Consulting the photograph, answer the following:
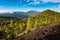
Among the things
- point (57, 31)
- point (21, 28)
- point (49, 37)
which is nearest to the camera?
point (49, 37)

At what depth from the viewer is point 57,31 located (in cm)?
8106

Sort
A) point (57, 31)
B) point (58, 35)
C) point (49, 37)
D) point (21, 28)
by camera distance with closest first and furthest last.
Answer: point (49, 37) → point (58, 35) → point (57, 31) → point (21, 28)

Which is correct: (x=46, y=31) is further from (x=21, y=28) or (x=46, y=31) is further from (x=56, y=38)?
(x=21, y=28)

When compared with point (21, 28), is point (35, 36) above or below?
above

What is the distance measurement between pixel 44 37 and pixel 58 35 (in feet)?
26.3

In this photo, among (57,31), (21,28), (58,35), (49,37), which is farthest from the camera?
(21,28)

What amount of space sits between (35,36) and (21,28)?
114053 mm

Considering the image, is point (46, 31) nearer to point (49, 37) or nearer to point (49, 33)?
point (49, 33)

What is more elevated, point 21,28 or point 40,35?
point 40,35

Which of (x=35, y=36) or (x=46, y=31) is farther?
(x=46, y=31)

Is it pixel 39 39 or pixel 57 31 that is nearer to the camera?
pixel 39 39

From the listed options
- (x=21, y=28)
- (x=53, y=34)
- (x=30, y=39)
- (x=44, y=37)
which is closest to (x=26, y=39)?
(x=30, y=39)

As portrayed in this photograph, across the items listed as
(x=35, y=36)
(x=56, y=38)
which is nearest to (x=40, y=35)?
(x=35, y=36)

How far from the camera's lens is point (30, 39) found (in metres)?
71.2
